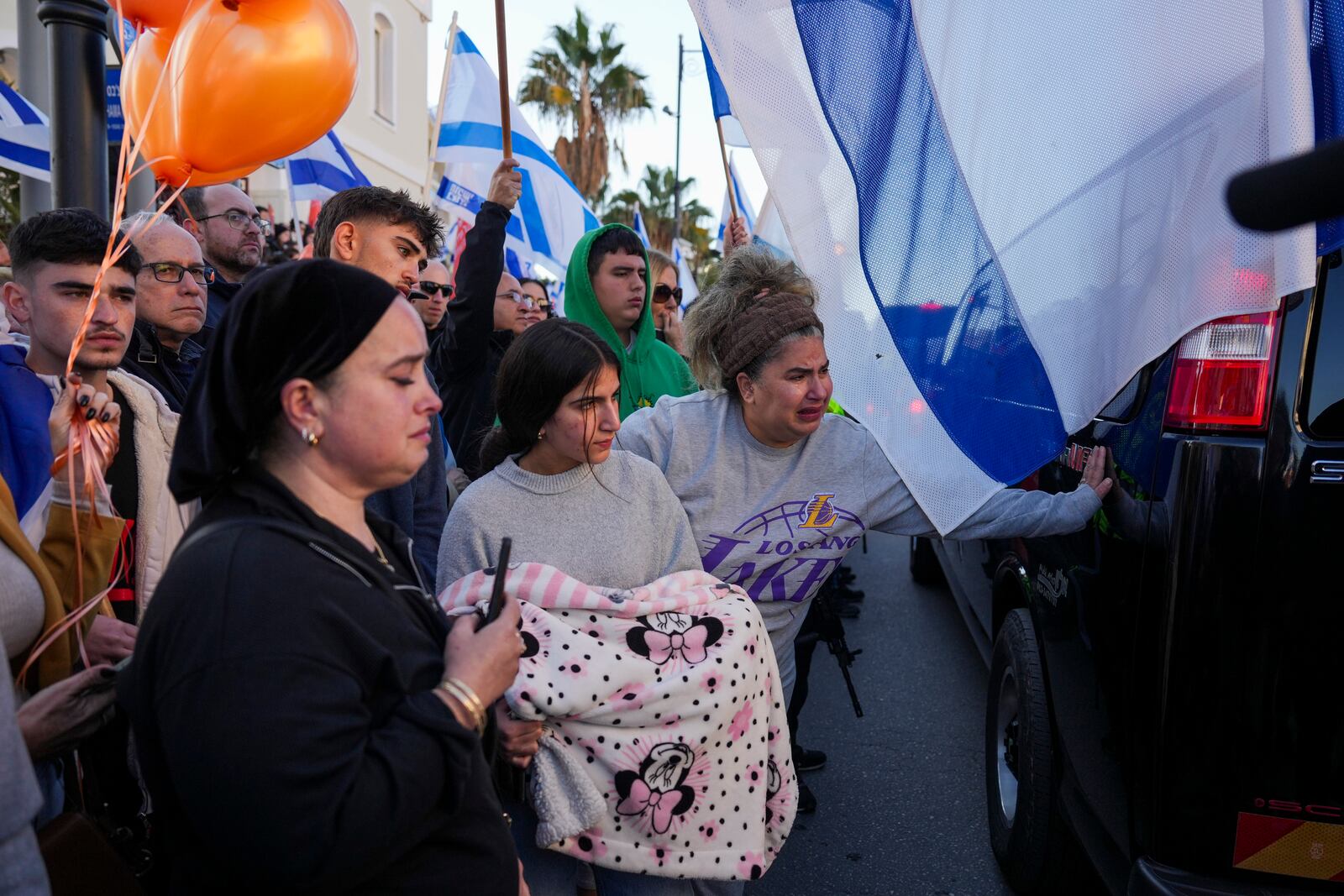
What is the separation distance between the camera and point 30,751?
1648 mm

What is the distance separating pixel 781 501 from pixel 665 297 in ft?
9.62

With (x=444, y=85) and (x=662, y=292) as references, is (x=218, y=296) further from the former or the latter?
(x=444, y=85)

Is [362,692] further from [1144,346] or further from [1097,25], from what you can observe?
[1097,25]

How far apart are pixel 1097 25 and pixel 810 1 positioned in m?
0.69

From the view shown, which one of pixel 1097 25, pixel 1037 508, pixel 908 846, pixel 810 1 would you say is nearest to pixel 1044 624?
pixel 1037 508

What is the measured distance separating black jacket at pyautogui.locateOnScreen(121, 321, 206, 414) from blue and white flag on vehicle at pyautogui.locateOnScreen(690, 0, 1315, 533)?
1.96 metres

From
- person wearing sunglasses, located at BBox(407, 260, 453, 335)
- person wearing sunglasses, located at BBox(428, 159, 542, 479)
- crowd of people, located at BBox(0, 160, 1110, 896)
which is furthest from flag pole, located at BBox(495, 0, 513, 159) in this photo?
person wearing sunglasses, located at BBox(407, 260, 453, 335)

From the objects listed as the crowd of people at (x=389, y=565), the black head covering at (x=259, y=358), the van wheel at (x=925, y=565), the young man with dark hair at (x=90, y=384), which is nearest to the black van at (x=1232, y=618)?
the crowd of people at (x=389, y=565)

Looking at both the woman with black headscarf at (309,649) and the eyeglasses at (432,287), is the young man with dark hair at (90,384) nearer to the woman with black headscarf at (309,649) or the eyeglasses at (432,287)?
the woman with black headscarf at (309,649)

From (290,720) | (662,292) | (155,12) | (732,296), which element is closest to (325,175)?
(662,292)

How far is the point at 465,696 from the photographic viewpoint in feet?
4.84

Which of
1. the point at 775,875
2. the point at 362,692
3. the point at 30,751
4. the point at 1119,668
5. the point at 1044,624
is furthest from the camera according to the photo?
the point at 775,875

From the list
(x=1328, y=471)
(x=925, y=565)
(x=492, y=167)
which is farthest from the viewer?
(x=492, y=167)

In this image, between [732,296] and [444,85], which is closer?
[732,296]
